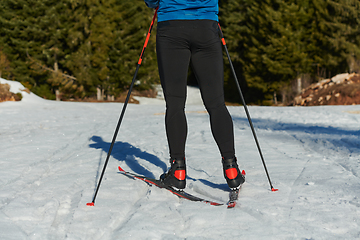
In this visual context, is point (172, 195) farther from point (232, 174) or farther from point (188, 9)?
point (188, 9)

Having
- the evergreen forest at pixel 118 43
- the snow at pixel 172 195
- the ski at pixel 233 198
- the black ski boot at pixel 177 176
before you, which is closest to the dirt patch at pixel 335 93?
the snow at pixel 172 195

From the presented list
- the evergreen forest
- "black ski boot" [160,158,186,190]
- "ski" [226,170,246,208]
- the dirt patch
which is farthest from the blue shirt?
the evergreen forest

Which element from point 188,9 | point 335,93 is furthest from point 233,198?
point 335,93

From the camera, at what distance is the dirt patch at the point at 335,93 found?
37.2ft

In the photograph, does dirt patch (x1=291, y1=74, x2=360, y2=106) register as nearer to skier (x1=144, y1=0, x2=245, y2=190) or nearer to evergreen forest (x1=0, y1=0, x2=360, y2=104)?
evergreen forest (x1=0, y1=0, x2=360, y2=104)

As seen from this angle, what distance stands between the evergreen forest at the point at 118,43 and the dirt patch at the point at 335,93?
871 cm

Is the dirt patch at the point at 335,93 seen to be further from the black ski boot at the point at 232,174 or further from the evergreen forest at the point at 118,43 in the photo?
the black ski boot at the point at 232,174

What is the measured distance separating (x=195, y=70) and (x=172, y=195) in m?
0.87

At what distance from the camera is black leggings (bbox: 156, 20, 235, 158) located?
7.16 feet

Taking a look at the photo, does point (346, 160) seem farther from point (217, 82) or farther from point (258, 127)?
point (258, 127)

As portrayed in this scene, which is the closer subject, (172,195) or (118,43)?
(172,195)

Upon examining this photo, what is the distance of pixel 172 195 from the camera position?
7.39 feet

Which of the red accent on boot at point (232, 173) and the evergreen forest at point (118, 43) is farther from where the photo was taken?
the evergreen forest at point (118, 43)

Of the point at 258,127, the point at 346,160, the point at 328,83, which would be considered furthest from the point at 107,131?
the point at 328,83
